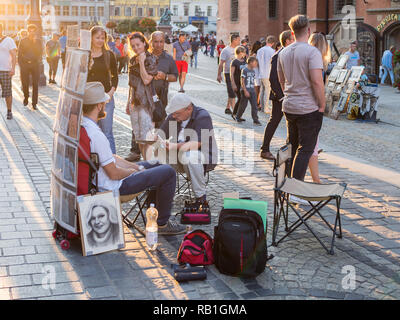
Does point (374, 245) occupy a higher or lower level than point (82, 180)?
lower

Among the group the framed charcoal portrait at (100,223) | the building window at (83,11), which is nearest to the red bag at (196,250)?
the framed charcoal portrait at (100,223)

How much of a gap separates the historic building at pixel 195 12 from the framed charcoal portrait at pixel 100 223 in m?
98.7

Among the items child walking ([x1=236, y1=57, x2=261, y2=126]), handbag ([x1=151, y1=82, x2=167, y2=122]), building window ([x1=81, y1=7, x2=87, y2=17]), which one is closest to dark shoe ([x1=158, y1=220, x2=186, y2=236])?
handbag ([x1=151, y1=82, x2=167, y2=122])

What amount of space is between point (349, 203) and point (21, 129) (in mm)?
7143

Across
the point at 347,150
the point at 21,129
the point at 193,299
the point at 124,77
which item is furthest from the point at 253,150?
the point at 124,77

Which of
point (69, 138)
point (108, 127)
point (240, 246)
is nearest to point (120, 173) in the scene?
point (69, 138)

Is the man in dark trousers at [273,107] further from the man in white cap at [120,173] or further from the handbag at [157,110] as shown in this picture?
the man in white cap at [120,173]

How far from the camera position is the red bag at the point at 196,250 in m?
5.04

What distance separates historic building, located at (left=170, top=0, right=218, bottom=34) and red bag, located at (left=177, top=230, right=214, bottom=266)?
324 ft

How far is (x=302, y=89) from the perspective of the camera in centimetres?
678

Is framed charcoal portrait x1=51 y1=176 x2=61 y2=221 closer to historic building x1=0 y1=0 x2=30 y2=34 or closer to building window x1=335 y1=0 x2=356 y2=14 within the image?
building window x1=335 y1=0 x2=356 y2=14

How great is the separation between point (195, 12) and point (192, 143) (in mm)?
100677

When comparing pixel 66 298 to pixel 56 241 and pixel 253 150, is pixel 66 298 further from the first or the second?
pixel 253 150

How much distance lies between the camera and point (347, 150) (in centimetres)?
1079
